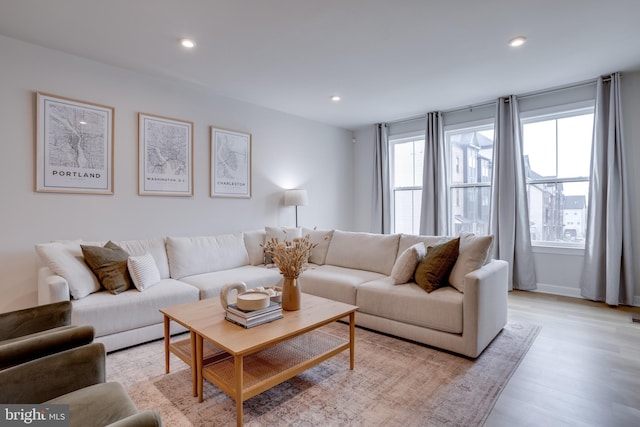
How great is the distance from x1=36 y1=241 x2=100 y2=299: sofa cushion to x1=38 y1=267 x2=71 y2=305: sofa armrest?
0.05m

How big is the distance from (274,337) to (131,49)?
2.91 metres

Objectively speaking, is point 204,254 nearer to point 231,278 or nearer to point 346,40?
point 231,278

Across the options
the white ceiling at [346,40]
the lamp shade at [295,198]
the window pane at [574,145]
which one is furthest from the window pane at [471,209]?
the lamp shade at [295,198]

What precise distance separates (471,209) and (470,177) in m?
0.50

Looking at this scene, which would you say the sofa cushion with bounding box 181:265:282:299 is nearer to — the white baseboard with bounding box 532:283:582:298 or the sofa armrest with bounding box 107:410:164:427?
the sofa armrest with bounding box 107:410:164:427

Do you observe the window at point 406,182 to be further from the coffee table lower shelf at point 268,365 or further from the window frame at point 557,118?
the coffee table lower shelf at point 268,365

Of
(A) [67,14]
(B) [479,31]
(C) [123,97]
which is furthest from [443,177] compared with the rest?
(A) [67,14]

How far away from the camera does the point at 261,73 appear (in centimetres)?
354

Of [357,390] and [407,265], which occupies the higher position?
[407,265]

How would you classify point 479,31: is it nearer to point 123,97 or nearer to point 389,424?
point 389,424

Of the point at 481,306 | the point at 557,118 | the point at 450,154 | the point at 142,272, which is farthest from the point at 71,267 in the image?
the point at 557,118

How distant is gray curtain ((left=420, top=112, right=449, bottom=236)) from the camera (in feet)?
16.7

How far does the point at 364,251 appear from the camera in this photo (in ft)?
12.2

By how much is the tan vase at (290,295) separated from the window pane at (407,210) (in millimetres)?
3807
